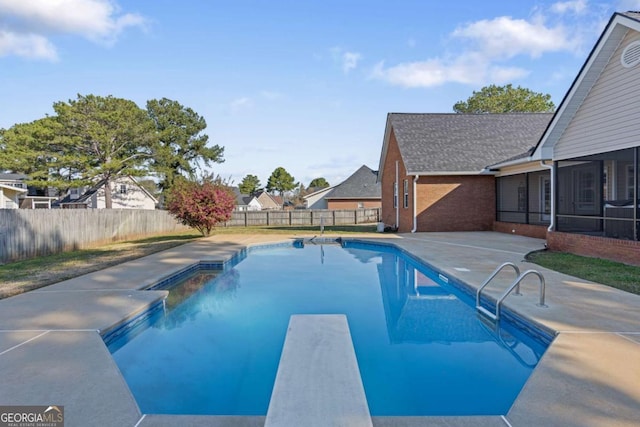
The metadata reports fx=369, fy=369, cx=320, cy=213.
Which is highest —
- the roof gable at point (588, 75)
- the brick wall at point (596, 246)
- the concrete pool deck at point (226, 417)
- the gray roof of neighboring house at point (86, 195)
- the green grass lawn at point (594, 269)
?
the roof gable at point (588, 75)

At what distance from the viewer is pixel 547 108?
38531 millimetres

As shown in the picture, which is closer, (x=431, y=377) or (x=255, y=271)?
(x=431, y=377)

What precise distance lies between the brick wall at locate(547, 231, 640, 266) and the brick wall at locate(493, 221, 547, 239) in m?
3.24

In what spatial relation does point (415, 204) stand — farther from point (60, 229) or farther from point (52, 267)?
point (60, 229)

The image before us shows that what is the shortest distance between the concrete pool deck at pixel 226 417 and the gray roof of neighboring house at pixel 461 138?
410 inches

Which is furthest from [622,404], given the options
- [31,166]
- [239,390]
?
[31,166]

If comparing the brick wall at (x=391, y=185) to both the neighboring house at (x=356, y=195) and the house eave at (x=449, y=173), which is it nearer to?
the house eave at (x=449, y=173)

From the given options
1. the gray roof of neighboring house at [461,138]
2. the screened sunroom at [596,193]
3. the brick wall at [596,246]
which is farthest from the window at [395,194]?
the brick wall at [596,246]

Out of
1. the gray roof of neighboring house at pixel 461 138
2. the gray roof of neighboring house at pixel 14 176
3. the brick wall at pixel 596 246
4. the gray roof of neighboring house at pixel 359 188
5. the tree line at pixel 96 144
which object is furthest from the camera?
the gray roof of neighboring house at pixel 359 188

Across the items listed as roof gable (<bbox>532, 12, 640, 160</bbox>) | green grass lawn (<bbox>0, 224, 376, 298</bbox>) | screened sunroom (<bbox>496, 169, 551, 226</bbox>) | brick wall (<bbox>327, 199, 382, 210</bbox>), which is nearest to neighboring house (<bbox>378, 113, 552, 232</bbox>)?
screened sunroom (<bbox>496, 169, 551, 226</bbox>)

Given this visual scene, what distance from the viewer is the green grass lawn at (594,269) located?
702 cm

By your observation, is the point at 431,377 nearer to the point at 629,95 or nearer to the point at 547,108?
the point at 629,95

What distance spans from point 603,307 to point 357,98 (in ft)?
54.2

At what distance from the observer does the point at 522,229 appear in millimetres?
15828
